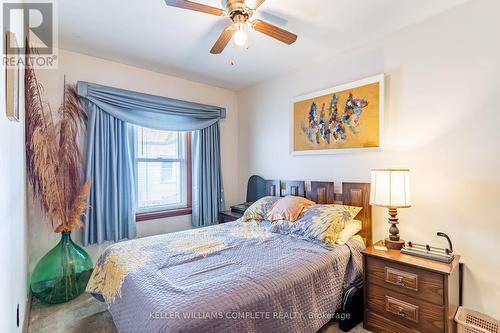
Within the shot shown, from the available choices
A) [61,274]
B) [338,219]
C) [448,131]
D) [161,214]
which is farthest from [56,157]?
[448,131]

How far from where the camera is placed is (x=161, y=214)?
3.28 meters

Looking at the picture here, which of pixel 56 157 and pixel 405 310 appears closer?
pixel 405 310

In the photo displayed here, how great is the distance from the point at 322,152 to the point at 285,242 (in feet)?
3.91

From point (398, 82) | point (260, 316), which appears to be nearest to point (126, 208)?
point (260, 316)

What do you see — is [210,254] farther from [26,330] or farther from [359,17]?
[359,17]

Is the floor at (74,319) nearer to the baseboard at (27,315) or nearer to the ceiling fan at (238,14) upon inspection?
the baseboard at (27,315)

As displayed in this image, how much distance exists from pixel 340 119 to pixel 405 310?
1.80 meters

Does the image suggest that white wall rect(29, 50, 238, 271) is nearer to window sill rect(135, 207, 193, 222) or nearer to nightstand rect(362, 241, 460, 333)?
window sill rect(135, 207, 193, 222)

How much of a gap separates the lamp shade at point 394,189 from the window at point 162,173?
8.14 feet

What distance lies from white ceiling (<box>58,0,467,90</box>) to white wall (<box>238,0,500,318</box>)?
20cm

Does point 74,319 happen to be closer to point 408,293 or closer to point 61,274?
point 61,274

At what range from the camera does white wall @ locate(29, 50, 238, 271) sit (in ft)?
8.33

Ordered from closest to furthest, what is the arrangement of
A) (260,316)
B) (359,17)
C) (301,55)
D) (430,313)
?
1. (260,316)
2. (430,313)
3. (359,17)
4. (301,55)

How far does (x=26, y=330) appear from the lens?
1917 mm
